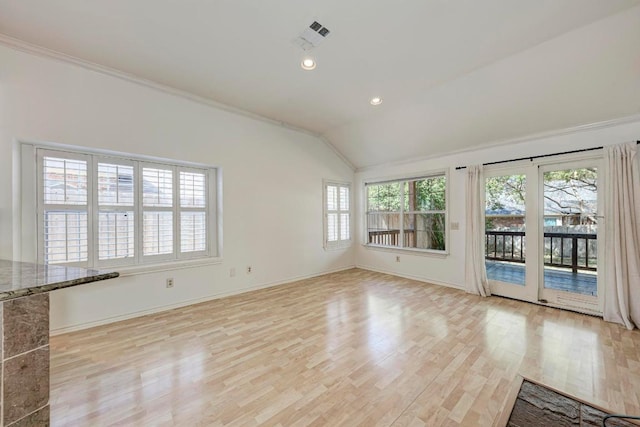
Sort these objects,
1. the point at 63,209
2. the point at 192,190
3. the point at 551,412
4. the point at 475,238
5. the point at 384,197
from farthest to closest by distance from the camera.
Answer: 1. the point at 384,197
2. the point at 475,238
3. the point at 192,190
4. the point at 63,209
5. the point at 551,412

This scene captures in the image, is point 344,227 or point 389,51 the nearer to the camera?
point 389,51

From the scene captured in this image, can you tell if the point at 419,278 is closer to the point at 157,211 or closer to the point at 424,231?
the point at 424,231

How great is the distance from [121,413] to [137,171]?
269 centimetres

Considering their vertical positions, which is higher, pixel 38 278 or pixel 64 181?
pixel 64 181

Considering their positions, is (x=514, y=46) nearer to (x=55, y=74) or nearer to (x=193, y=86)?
(x=193, y=86)

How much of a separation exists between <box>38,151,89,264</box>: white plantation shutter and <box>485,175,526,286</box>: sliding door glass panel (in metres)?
5.42

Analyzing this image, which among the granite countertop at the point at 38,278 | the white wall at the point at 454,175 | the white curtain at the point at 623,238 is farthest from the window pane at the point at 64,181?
the white curtain at the point at 623,238

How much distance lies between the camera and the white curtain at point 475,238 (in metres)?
3.88

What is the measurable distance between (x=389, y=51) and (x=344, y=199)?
3.43m

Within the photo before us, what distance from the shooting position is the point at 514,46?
254 cm

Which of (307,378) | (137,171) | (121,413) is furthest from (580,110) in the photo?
(137,171)

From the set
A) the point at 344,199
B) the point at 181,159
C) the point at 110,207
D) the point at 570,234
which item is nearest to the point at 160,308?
the point at 110,207

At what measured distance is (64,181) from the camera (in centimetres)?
279

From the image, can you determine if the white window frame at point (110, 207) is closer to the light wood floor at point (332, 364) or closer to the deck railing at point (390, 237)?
the light wood floor at point (332, 364)
